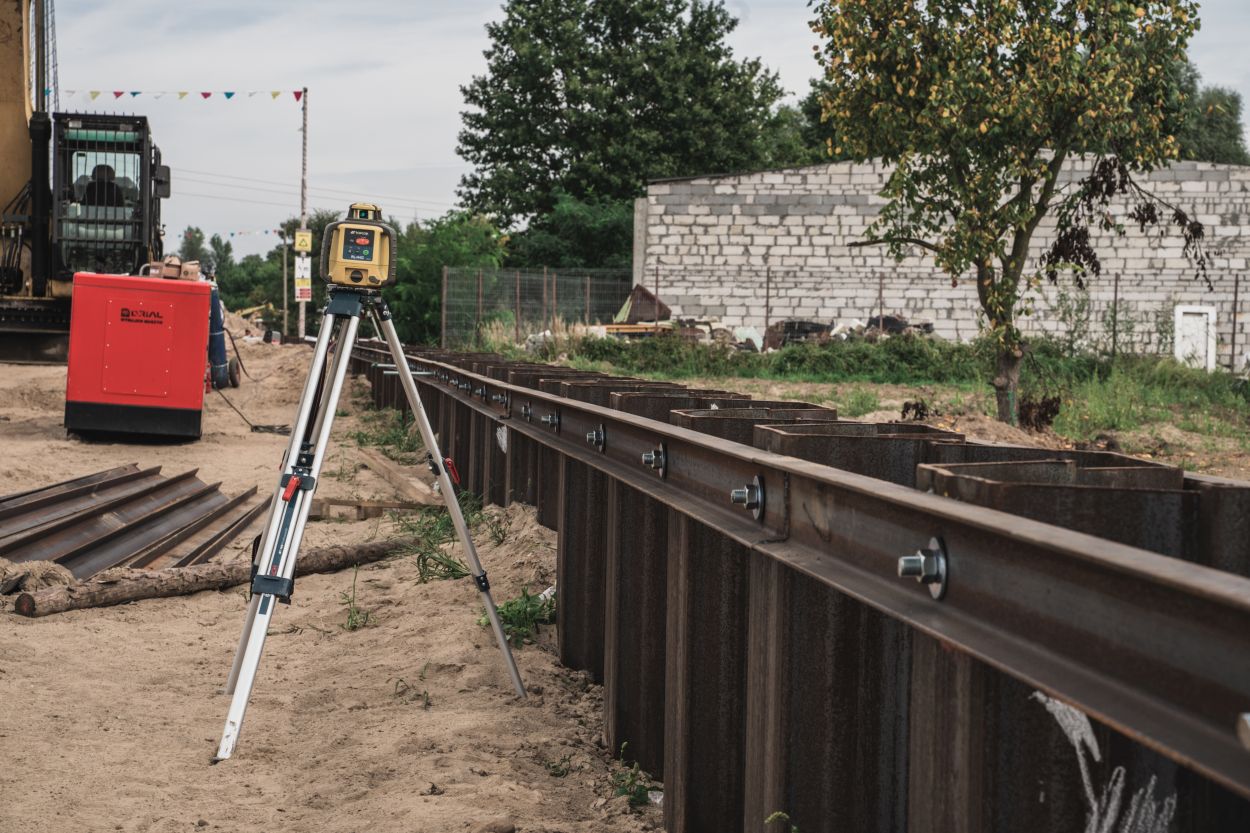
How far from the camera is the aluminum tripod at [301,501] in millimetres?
4453

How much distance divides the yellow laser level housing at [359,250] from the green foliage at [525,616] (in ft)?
5.52

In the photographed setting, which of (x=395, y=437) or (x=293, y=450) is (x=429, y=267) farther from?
(x=293, y=450)

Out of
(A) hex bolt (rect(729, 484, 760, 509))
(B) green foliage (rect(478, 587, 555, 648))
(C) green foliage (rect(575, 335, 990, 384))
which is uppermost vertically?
(A) hex bolt (rect(729, 484, 760, 509))

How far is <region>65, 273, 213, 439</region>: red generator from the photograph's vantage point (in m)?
14.0

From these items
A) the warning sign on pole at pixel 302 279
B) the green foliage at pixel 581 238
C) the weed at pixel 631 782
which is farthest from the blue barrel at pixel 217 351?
the green foliage at pixel 581 238

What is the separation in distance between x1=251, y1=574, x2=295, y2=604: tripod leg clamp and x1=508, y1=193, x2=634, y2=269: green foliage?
4472 centimetres

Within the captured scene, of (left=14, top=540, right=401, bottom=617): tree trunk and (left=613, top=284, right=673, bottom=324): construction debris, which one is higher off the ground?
(left=613, top=284, right=673, bottom=324): construction debris

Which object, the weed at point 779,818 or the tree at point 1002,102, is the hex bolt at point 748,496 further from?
the tree at point 1002,102

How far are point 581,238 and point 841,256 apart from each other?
1885cm

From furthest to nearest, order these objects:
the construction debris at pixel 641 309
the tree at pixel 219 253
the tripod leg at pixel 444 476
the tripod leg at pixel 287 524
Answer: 1. the tree at pixel 219 253
2. the construction debris at pixel 641 309
3. the tripod leg at pixel 444 476
4. the tripod leg at pixel 287 524

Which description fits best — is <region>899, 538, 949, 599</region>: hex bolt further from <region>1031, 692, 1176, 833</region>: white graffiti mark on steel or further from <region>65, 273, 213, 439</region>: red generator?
<region>65, 273, 213, 439</region>: red generator

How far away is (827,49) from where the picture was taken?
1460 cm

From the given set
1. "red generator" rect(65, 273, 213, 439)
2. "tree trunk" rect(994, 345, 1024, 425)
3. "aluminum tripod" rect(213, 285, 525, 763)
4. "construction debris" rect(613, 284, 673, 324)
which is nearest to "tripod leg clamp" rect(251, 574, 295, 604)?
"aluminum tripod" rect(213, 285, 525, 763)

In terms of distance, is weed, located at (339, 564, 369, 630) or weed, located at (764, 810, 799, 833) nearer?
weed, located at (764, 810, 799, 833)
